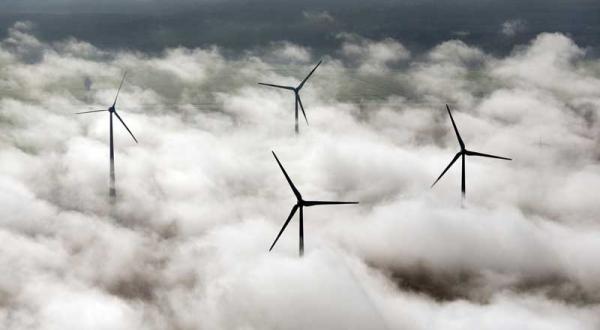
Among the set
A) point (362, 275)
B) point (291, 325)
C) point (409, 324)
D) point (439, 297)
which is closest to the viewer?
point (409, 324)

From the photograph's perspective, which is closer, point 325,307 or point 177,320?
point 177,320

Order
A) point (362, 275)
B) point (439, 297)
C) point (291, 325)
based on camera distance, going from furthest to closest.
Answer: point (362, 275) < point (439, 297) < point (291, 325)

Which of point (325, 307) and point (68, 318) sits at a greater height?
point (325, 307)

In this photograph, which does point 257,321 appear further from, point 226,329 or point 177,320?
point 177,320

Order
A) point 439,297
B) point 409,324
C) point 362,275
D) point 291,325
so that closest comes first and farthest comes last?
point 409,324, point 291,325, point 439,297, point 362,275

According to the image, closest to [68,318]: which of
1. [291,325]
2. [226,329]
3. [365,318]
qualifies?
[226,329]

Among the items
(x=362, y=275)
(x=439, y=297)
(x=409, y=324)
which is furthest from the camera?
(x=362, y=275)

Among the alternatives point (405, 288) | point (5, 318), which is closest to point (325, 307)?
point (405, 288)

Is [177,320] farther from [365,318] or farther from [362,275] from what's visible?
[362,275]

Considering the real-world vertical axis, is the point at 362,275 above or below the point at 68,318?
above
